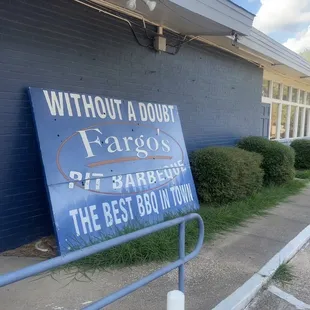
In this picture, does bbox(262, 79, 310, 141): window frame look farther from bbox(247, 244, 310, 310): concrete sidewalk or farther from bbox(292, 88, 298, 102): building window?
bbox(247, 244, 310, 310): concrete sidewalk

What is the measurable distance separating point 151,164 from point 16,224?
2122mm

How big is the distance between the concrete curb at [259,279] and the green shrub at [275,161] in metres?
3.25

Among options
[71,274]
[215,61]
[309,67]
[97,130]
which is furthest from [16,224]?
[309,67]

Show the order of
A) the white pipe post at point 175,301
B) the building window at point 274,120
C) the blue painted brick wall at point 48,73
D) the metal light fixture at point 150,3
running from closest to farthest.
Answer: the white pipe post at point 175,301 < the blue painted brick wall at point 48,73 < the metal light fixture at point 150,3 < the building window at point 274,120

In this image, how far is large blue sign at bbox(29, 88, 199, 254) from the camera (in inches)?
161

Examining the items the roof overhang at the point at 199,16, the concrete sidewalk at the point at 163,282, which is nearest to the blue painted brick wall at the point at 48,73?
the roof overhang at the point at 199,16

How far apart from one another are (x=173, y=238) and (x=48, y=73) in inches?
99.9

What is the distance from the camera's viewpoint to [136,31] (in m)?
5.73

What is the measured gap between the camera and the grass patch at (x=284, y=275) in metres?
3.67

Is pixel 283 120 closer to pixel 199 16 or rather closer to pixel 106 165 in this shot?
pixel 199 16

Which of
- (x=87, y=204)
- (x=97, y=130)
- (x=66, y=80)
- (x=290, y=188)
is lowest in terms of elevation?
(x=290, y=188)

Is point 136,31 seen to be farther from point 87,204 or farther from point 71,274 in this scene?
point 71,274

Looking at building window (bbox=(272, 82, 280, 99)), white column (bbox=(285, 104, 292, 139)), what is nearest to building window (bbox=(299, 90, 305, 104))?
white column (bbox=(285, 104, 292, 139))

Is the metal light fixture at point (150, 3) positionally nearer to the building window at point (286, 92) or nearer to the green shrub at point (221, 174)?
the green shrub at point (221, 174)
